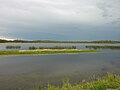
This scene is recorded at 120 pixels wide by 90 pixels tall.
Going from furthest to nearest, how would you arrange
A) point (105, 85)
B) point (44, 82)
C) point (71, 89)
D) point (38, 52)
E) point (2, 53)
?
point (38, 52) → point (2, 53) → point (44, 82) → point (105, 85) → point (71, 89)

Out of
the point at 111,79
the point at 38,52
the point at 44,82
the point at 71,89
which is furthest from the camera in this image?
the point at 38,52

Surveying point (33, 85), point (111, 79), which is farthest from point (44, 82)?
point (111, 79)

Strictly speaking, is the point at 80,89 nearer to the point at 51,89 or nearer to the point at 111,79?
the point at 51,89

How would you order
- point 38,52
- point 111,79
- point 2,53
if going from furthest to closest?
point 38,52 < point 2,53 < point 111,79

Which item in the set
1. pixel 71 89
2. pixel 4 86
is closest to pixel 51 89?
pixel 71 89

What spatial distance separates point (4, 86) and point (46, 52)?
4031 cm

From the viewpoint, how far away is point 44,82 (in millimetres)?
22344

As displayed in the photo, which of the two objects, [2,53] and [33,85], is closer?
[33,85]

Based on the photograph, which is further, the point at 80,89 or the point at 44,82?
the point at 44,82

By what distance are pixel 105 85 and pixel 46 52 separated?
45.9 metres

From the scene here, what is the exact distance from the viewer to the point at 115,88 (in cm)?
1519

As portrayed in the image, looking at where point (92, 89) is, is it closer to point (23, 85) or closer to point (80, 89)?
point (80, 89)

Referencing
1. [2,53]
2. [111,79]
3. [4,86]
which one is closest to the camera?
[111,79]

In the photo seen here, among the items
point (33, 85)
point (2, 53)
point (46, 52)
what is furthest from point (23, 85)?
point (46, 52)
